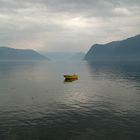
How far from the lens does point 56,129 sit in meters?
31.8

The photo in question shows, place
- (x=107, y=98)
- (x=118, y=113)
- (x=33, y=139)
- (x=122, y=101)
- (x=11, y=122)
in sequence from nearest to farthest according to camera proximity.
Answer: (x=33, y=139), (x=11, y=122), (x=118, y=113), (x=122, y=101), (x=107, y=98)

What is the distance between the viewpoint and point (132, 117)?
36.9 meters

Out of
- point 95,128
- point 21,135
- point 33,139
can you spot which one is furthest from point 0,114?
point 95,128

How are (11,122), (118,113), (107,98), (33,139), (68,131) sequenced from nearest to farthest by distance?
(33,139) → (68,131) → (11,122) → (118,113) → (107,98)

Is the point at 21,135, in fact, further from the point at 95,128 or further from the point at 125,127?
the point at 125,127

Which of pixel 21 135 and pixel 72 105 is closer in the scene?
pixel 21 135

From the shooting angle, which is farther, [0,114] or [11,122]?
[0,114]

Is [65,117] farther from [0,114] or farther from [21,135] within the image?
[0,114]

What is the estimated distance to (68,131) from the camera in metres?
31.0

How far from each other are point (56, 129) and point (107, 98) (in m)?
25.3

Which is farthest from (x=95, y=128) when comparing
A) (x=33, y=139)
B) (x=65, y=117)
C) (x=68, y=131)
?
(x=33, y=139)

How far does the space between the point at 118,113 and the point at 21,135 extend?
20177mm

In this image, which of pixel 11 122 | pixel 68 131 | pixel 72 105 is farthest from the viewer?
pixel 72 105

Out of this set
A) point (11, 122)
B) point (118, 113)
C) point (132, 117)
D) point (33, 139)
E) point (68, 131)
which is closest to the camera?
point (33, 139)
